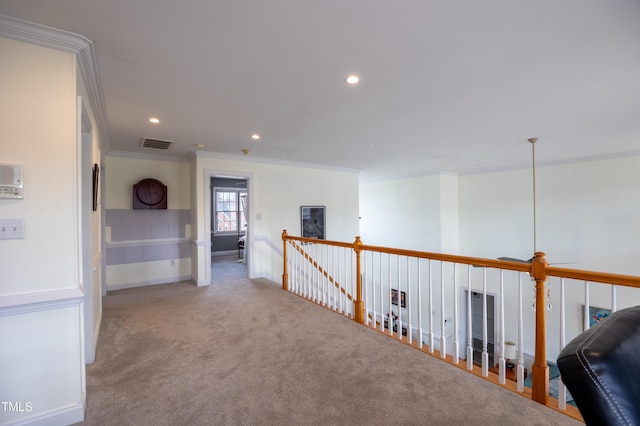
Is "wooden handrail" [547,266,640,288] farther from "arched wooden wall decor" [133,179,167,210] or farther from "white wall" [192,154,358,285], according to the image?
"arched wooden wall decor" [133,179,167,210]

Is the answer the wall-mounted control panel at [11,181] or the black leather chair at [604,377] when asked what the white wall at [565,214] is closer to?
the black leather chair at [604,377]

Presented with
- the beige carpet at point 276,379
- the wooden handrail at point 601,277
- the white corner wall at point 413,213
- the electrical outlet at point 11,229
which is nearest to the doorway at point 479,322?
the white corner wall at point 413,213

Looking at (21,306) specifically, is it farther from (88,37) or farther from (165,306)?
(165,306)

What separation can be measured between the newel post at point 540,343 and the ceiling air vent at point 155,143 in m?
4.74

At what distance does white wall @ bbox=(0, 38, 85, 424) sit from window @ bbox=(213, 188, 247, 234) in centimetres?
710

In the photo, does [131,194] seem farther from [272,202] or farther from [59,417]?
[59,417]

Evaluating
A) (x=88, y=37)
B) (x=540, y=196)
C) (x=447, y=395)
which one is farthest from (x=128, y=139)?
(x=540, y=196)

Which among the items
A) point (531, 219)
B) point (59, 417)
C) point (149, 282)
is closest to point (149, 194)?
point (149, 282)

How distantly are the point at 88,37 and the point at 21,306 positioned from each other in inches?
67.0

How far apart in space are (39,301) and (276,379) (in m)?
1.66

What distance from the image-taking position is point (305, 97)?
9.23ft

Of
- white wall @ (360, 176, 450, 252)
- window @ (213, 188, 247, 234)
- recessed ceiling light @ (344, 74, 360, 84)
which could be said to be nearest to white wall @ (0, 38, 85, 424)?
recessed ceiling light @ (344, 74, 360, 84)

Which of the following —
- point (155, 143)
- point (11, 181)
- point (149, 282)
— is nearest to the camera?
point (11, 181)

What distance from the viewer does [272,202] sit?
240 inches
